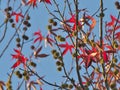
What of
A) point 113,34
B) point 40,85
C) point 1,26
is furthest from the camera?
point 1,26

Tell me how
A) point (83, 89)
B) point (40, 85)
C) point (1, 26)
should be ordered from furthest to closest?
1. point (1, 26)
2. point (40, 85)
3. point (83, 89)

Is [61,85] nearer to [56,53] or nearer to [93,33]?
[56,53]

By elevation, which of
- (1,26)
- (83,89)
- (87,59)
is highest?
(1,26)

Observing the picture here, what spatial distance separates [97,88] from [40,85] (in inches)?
32.5

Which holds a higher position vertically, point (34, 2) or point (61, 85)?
point (34, 2)

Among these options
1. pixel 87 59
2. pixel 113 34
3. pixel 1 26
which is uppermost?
pixel 1 26

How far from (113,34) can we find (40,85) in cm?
128

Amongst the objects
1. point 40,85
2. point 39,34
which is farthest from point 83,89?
point 39,34

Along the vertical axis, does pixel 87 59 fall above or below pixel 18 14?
below

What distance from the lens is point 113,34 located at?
5336mm

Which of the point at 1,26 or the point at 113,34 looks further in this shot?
the point at 1,26

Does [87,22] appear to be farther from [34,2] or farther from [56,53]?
[34,2]

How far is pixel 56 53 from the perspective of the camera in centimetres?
557

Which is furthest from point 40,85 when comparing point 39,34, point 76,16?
point 76,16
